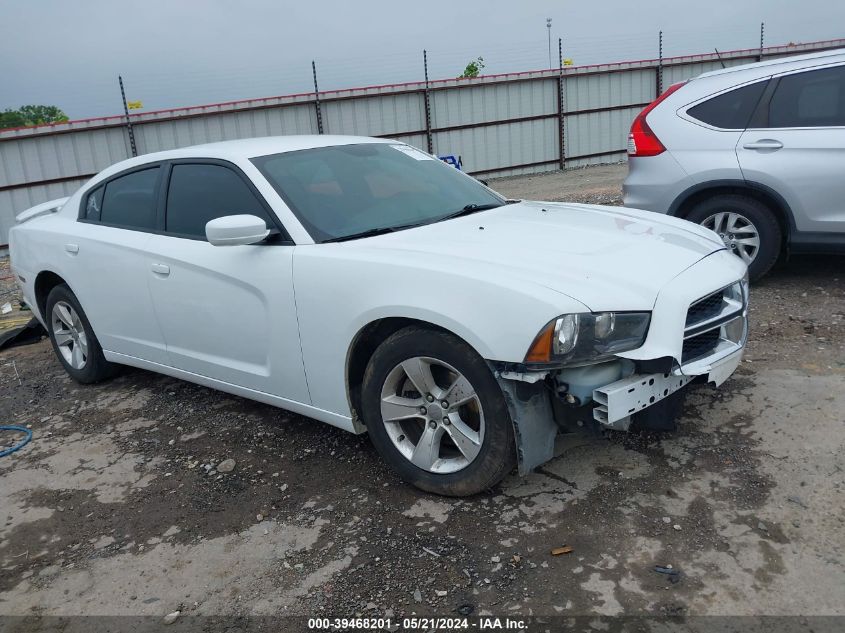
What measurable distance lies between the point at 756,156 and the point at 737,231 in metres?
0.58

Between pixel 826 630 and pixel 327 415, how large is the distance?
216 centimetres

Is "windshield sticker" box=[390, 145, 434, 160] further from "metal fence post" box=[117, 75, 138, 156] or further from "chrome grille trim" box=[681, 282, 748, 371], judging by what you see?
"metal fence post" box=[117, 75, 138, 156]

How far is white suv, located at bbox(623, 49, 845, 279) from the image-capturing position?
5.40m

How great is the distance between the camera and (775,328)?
5035 mm

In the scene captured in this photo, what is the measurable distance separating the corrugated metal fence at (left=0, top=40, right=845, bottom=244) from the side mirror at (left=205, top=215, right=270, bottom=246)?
1308cm

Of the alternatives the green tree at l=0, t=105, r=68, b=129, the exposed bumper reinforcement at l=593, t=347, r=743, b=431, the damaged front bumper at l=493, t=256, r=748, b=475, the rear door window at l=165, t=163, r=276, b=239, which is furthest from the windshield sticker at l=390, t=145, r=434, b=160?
the green tree at l=0, t=105, r=68, b=129

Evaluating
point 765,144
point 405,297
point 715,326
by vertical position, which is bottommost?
point 715,326

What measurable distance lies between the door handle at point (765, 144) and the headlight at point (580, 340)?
11.7 ft

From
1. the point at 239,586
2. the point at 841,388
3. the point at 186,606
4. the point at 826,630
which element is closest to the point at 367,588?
the point at 239,586

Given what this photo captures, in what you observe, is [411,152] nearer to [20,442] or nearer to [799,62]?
[20,442]

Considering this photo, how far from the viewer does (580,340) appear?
2717mm

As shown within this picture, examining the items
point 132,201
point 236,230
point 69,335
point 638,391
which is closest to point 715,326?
point 638,391

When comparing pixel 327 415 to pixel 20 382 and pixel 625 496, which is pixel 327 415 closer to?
pixel 625 496

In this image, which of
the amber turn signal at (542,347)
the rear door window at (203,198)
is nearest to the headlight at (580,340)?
the amber turn signal at (542,347)
